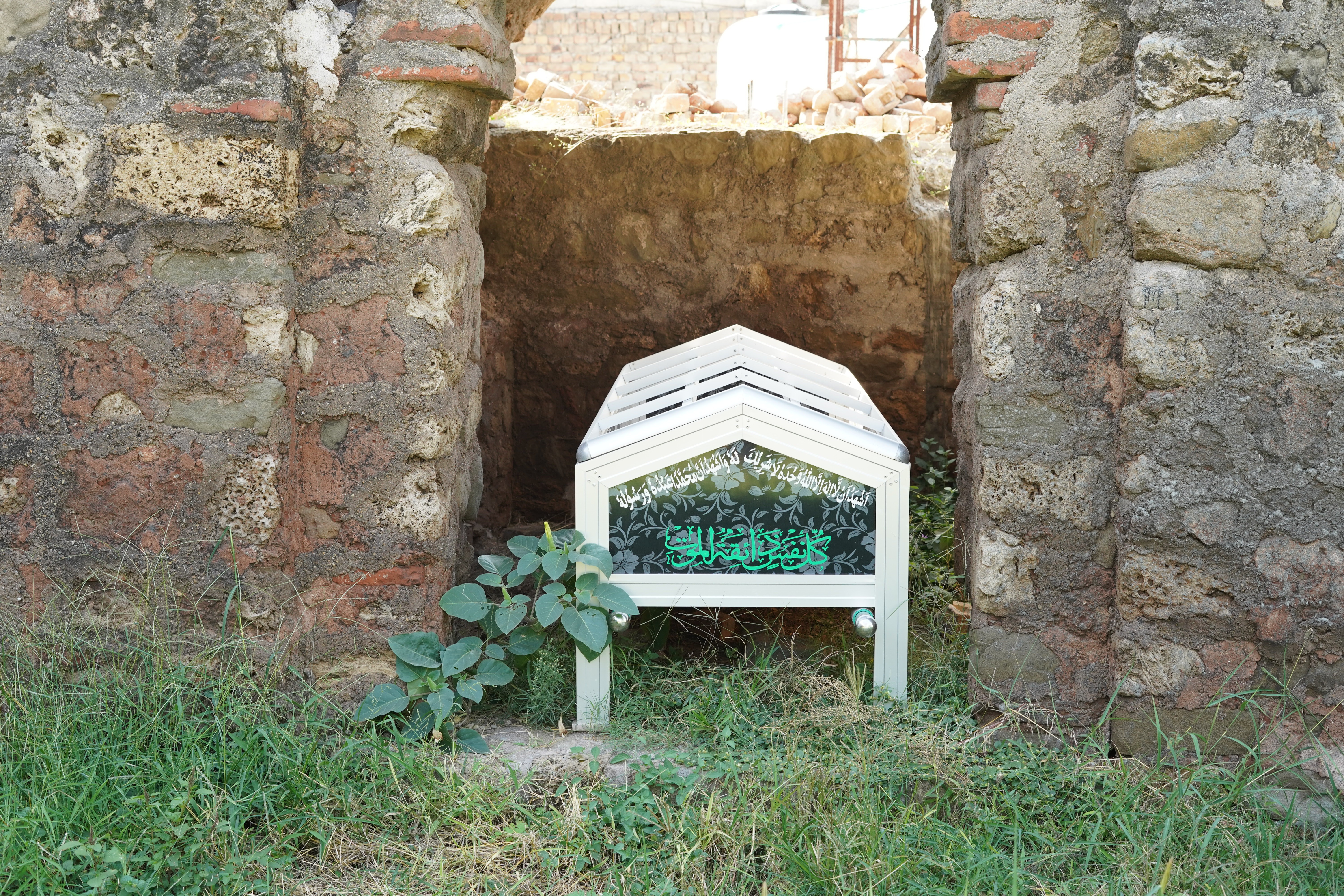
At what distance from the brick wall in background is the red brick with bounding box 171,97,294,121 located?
12.4 metres

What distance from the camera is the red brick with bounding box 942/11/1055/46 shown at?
2.51 m

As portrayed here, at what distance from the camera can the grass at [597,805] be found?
6.88 ft

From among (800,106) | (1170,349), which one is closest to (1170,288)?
(1170,349)

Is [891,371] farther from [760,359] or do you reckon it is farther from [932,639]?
[932,639]

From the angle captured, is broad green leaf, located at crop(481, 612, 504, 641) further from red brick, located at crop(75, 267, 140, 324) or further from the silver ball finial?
red brick, located at crop(75, 267, 140, 324)

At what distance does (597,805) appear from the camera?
2.30 m

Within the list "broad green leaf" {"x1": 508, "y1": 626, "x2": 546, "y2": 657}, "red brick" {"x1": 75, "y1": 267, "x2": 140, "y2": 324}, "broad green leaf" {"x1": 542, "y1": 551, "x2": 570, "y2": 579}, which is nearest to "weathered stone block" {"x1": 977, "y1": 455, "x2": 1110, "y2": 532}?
"broad green leaf" {"x1": 542, "y1": 551, "x2": 570, "y2": 579}

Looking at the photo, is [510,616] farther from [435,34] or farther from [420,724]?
[435,34]

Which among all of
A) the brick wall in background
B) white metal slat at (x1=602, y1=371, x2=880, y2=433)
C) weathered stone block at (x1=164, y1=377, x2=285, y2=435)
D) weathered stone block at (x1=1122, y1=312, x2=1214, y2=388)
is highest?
the brick wall in background

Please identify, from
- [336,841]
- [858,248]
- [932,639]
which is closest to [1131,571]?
[932,639]

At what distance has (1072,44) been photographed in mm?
2502

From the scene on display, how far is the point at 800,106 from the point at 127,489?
599 cm

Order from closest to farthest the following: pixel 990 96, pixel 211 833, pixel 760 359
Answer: pixel 211 833, pixel 990 96, pixel 760 359

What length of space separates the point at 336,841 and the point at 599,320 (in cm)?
290
